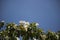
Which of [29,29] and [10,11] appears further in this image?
[10,11]

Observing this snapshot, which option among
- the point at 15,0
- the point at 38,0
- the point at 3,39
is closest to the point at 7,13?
the point at 15,0

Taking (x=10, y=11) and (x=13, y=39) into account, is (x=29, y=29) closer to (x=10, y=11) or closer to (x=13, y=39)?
(x=13, y=39)

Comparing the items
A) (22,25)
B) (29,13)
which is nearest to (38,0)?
(29,13)

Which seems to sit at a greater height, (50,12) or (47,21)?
(50,12)

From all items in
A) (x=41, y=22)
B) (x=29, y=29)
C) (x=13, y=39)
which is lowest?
(x=13, y=39)

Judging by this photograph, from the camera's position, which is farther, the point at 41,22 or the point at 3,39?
the point at 41,22

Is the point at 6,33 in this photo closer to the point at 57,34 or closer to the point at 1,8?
the point at 57,34

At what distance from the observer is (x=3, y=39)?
1.57m

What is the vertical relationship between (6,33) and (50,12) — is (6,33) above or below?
below

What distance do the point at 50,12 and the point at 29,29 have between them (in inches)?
62.7

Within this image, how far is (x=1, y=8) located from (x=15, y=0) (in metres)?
0.36

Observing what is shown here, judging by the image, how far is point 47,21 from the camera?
301cm

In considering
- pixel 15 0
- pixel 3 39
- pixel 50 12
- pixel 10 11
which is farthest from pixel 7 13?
pixel 3 39

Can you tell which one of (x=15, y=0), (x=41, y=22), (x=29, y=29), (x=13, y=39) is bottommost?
(x=13, y=39)
